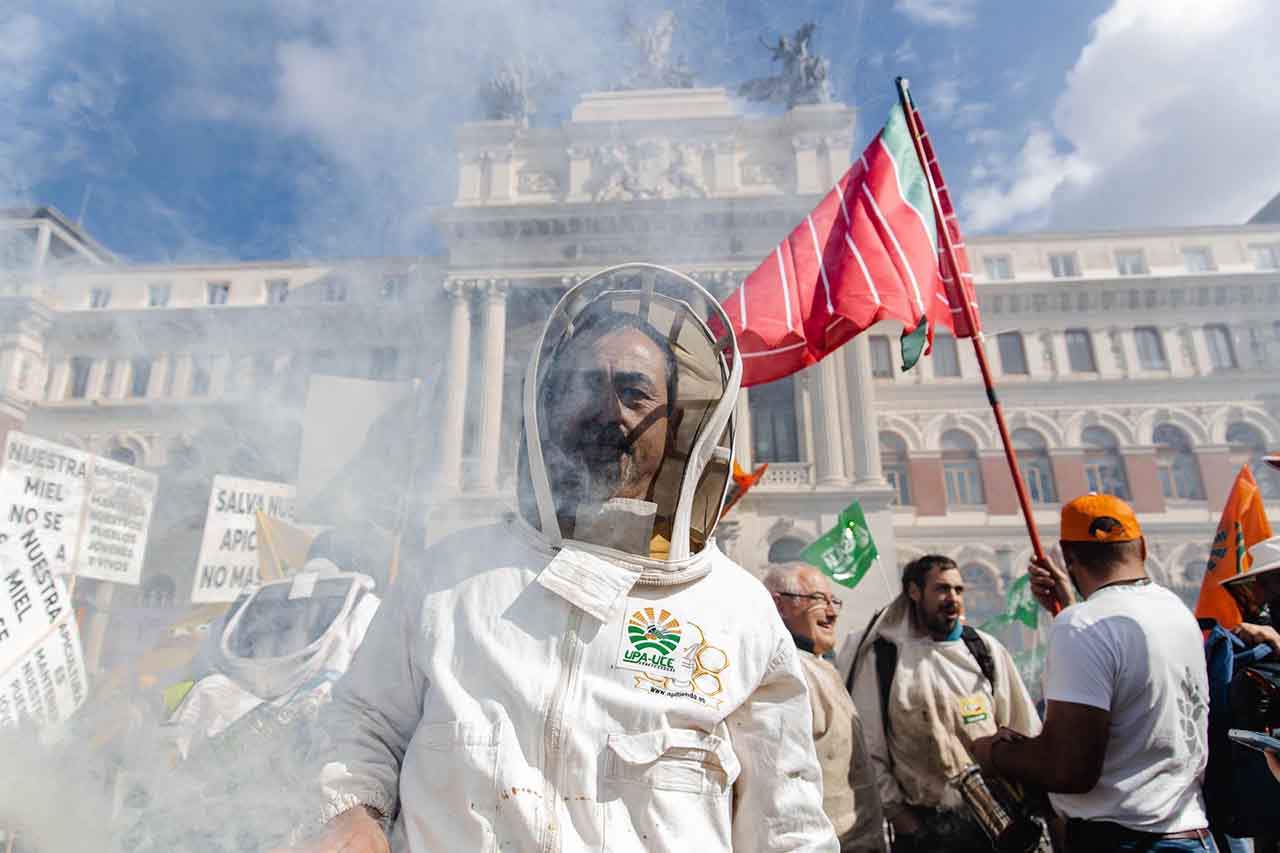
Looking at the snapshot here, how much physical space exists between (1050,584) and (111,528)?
6249 millimetres

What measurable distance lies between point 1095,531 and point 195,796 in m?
3.47

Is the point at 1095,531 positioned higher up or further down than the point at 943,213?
further down

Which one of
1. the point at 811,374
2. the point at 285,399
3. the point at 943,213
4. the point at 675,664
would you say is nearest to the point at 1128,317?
the point at 811,374

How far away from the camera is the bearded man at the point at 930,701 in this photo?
3115 mm

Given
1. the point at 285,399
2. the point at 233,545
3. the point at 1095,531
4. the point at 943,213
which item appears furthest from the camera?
the point at 233,545

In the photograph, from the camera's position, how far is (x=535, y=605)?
1448 millimetres

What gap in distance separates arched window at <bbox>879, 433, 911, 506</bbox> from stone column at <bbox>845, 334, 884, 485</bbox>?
387cm

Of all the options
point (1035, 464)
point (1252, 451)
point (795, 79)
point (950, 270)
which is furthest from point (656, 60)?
point (1252, 451)

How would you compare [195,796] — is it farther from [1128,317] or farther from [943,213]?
[1128,317]

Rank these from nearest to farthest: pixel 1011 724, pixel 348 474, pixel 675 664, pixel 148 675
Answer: pixel 675 664, pixel 1011 724, pixel 348 474, pixel 148 675

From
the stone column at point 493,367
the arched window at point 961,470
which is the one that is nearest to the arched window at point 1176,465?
the arched window at point 961,470

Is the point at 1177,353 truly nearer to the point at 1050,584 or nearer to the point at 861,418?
the point at 861,418

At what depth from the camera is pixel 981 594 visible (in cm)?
2434

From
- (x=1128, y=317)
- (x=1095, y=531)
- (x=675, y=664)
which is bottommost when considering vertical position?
(x=675, y=664)
